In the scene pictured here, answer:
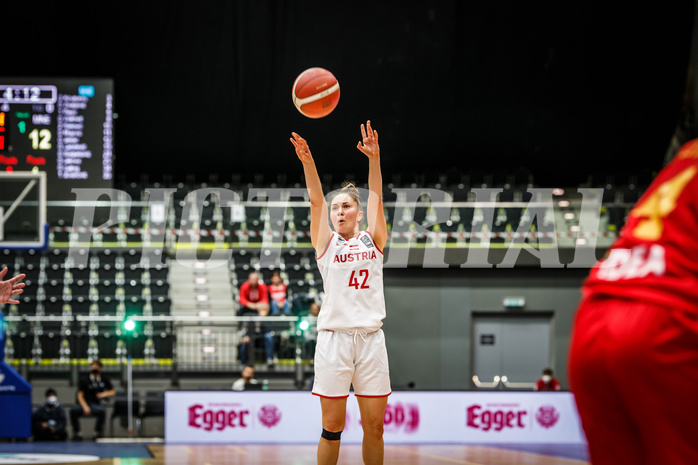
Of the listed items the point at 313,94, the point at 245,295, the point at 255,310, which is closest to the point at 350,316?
the point at 313,94

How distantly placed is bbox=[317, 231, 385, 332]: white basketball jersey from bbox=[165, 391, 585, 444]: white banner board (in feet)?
19.8

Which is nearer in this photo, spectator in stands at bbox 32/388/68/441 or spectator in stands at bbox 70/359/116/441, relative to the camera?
spectator in stands at bbox 32/388/68/441

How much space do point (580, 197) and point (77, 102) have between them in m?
9.54

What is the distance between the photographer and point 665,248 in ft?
6.72

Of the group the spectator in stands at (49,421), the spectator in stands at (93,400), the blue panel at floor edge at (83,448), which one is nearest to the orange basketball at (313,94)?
the blue panel at floor edge at (83,448)

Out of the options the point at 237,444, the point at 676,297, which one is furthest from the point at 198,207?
the point at 676,297

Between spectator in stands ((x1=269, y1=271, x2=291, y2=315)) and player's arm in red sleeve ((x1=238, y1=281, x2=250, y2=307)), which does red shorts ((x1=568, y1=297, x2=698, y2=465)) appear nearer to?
player's arm in red sleeve ((x1=238, y1=281, x2=250, y2=307))

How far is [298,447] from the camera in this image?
33.0 feet

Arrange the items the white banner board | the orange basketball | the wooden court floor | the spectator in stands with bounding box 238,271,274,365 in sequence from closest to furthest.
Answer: the orange basketball < the wooden court floor < the white banner board < the spectator in stands with bounding box 238,271,274,365

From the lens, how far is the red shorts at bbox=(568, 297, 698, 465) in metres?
1.96

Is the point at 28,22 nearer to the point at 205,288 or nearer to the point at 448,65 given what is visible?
the point at 205,288

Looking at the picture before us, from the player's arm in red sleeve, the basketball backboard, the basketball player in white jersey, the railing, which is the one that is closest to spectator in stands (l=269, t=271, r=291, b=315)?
the railing

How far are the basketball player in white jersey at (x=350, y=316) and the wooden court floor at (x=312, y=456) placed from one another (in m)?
3.29

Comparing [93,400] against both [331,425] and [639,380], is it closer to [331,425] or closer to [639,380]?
[331,425]
